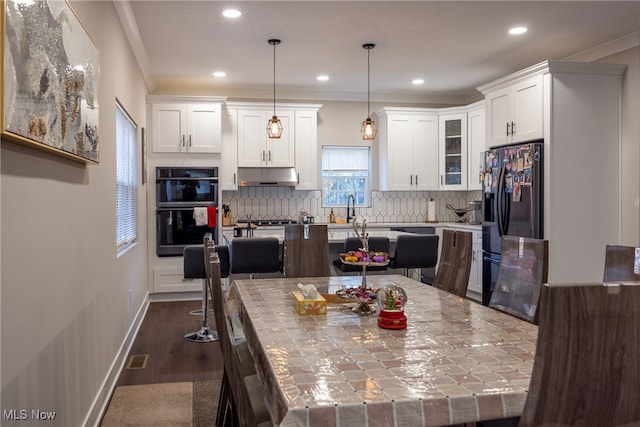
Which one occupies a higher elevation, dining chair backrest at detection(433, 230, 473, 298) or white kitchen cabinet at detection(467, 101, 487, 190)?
white kitchen cabinet at detection(467, 101, 487, 190)

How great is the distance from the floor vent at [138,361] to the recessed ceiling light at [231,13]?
2.82 m

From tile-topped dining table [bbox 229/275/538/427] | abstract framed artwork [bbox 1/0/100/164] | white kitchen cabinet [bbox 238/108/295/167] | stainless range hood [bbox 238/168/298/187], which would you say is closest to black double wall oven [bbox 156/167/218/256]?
Result: stainless range hood [bbox 238/168/298/187]

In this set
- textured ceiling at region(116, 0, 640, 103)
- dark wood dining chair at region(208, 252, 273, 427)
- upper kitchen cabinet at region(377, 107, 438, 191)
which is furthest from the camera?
upper kitchen cabinet at region(377, 107, 438, 191)

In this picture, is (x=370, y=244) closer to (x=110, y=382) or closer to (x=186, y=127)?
(x=110, y=382)

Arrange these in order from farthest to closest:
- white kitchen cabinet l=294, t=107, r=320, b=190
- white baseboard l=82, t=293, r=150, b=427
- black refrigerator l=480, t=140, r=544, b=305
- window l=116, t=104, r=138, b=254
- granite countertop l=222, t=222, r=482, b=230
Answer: white kitchen cabinet l=294, t=107, r=320, b=190, granite countertop l=222, t=222, r=482, b=230, black refrigerator l=480, t=140, r=544, b=305, window l=116, t=104, r=138, b=254, white baseboard l=82, t=293, r=150, b=427

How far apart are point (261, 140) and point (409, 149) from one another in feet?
6.71

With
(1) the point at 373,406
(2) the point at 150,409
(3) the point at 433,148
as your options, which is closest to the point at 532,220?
(3) the point at 433,148

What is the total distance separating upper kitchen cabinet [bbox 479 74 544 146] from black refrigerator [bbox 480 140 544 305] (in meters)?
0.12

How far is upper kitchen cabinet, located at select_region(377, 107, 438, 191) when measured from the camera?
7.00m

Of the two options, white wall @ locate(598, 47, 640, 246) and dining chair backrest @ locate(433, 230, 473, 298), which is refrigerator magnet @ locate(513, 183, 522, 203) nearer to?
white wall @ locate(598, 47, 640, 246)

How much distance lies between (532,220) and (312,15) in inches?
109

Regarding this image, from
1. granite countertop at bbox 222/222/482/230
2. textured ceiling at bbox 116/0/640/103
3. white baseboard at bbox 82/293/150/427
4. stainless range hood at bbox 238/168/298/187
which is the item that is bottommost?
white baseboard at bbox 82/293/150/427

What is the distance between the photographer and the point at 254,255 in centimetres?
423

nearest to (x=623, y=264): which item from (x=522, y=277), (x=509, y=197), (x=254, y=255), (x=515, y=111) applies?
(x=522, y=277)
